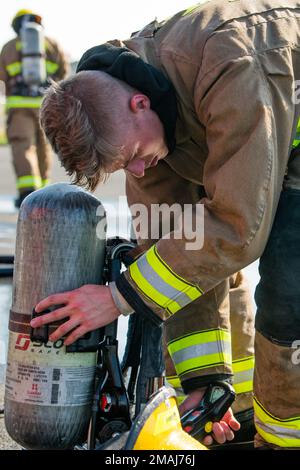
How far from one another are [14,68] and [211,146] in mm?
5577

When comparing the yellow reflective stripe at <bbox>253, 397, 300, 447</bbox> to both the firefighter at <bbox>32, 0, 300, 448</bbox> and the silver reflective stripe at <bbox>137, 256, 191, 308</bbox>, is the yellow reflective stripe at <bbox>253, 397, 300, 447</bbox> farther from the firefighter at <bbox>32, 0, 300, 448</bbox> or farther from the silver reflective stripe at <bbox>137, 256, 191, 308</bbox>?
the silver reflective stripe at <bbox>137, 256, 191, 308</bbox>

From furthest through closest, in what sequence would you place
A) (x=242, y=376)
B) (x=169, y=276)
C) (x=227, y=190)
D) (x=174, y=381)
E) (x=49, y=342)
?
(x=242, y=376) < (x=174, y=381) < (x=49, y=342) < (x=169, y=276) < (x=227, y=190)

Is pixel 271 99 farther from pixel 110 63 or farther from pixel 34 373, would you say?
pixel 34 373

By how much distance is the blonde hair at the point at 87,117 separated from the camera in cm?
236

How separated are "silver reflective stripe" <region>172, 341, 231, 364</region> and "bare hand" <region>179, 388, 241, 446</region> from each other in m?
0.12

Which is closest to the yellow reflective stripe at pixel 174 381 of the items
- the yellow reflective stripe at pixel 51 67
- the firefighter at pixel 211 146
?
the firefighter at pixel 211 146

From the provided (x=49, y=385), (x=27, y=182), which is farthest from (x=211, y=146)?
(x=27, y=182)

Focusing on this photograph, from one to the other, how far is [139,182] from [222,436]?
0.91 metres

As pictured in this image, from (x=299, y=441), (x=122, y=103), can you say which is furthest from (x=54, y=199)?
(x=299, y=441)

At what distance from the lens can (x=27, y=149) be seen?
295 inches

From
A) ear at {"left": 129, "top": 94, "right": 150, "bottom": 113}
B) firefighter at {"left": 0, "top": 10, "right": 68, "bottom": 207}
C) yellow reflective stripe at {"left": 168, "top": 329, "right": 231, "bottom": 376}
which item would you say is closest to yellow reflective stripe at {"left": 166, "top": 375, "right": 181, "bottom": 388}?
yellow reflective stripe at {"left": 168, "top": 329, "right": 231, "bottom": 376}

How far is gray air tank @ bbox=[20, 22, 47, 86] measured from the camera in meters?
7.43

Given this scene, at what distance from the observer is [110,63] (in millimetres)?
2414

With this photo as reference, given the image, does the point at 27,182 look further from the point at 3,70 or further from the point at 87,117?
the point at 87,117
